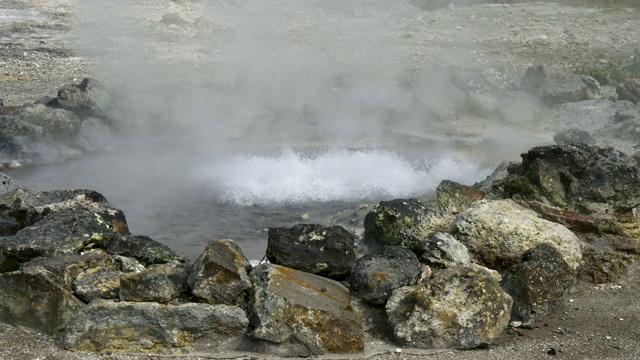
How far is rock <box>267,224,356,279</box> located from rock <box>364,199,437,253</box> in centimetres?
50

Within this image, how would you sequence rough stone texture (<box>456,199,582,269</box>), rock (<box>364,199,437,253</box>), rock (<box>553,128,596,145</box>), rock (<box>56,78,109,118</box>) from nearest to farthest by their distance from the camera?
rough stone texture (<box>456,199,582,269</box>), rock (<box>364,199,437,253</box>), rock (<box>553,128,596,145</box>), rock (<box>56,78,109,118</box>)

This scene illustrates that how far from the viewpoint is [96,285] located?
478 centimetres

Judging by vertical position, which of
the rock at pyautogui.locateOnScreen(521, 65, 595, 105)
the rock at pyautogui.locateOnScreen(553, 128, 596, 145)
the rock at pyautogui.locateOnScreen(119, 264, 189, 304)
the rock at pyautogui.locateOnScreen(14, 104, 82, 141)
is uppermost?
the rock at pyautogui.locateOnScreen(119, 264, 189, 304)

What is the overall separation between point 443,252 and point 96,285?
6.75ft

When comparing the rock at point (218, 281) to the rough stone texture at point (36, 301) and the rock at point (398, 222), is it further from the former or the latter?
the rock at point (398, 222)

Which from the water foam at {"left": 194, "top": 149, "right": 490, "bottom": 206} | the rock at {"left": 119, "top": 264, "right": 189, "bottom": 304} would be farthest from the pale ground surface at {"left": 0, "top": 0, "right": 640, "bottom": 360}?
the rock at {"left": 119, "top": 264, "right": 189, "bottom": 304}

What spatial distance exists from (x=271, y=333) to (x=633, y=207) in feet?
9.84

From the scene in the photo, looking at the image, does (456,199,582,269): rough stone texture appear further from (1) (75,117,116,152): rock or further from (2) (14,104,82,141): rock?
(2) (14,104,82,141): rock

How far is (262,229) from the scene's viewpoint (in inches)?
286

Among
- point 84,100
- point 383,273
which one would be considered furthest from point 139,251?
point 84,100

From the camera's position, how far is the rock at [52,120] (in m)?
9.46

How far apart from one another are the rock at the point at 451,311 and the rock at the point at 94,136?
567cm

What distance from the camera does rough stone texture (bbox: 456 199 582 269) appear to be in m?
5.49

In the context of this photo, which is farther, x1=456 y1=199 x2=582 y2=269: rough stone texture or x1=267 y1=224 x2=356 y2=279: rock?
x1=456 y1=199 x2=582 y2=269: rough stone texture
